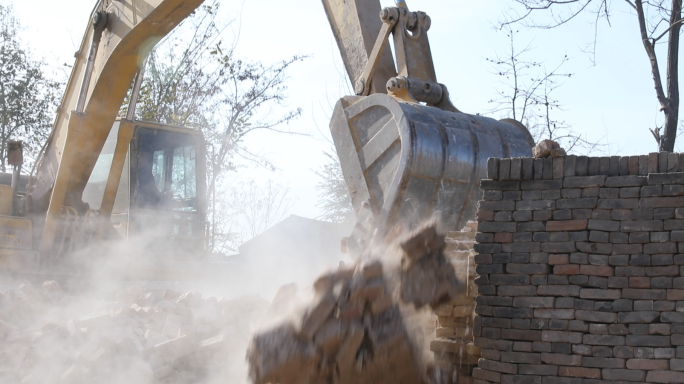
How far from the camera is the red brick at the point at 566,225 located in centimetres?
371

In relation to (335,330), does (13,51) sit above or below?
above

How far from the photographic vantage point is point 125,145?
9.79 m

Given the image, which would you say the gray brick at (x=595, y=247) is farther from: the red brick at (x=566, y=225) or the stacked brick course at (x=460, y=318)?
the stacked brick course at (x=460, y=318)

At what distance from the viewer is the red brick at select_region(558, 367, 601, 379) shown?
3.55 meters

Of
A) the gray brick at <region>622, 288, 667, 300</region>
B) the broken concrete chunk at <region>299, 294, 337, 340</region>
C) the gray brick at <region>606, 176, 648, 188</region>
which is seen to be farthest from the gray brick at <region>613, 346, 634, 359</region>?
the broken concrete chunk at <region>299, 294, 337, 340</region>

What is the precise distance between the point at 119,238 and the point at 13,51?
17.2 metres

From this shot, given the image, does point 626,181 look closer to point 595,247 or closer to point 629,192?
point 629,192

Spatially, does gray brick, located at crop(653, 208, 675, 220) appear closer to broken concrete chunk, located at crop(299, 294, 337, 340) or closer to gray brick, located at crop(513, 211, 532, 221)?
gray brick, located at crop(513, 211, 532, 221)

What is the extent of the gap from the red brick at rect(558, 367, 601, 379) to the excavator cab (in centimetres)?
761

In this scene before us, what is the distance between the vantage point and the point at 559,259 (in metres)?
3.73

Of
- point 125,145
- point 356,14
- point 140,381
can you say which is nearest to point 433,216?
point 356,14

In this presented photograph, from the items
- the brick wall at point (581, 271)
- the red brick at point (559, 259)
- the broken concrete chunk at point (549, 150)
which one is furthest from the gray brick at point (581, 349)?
the broken concrete chunk at point (549, 150)

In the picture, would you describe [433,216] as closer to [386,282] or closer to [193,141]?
[386,282]

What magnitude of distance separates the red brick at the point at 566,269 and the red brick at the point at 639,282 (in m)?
0.27
